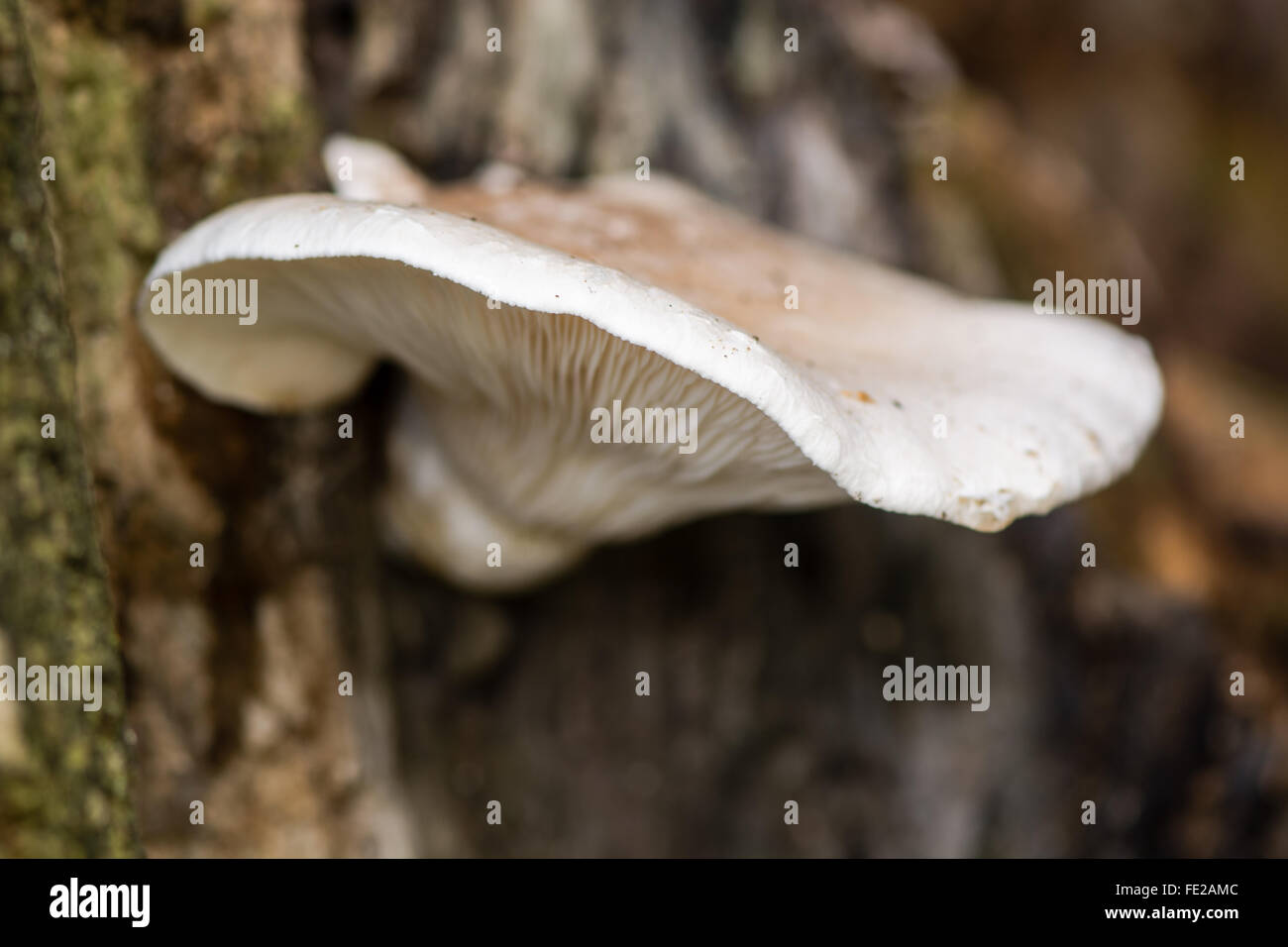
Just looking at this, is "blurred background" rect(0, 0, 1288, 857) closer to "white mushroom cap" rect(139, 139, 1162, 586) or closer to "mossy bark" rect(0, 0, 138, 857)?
"white mushroom cap" rect(139, 139, 1162, 586)

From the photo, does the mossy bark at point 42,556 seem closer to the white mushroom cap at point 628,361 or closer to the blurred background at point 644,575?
the white mushroom cap at point 628,361

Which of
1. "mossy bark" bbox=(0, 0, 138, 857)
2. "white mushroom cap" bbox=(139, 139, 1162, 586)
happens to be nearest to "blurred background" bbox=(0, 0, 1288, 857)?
"white mushroom cap" bbox=(139, 139, 1162, 586)

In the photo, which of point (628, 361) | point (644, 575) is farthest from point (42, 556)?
point (644, 575)

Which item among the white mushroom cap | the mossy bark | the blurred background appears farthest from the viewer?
the blurred background

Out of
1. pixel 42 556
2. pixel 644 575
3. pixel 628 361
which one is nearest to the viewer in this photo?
pixel 42 556

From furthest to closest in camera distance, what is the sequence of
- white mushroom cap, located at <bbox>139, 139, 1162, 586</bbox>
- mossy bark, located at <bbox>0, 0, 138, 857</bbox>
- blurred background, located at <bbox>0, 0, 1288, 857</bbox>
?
blurred background, located at <bbox>0, 0, 1288, 857</bbox> < white mushroom cap, located at <bbox>139, 139, 1162, 586</bbox> < mossy bark, located at <bbox>0, 0, 138, 857</bbox>

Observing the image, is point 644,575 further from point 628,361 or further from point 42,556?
point 42,556

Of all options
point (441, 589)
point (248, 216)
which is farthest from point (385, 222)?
point (441, 589)
